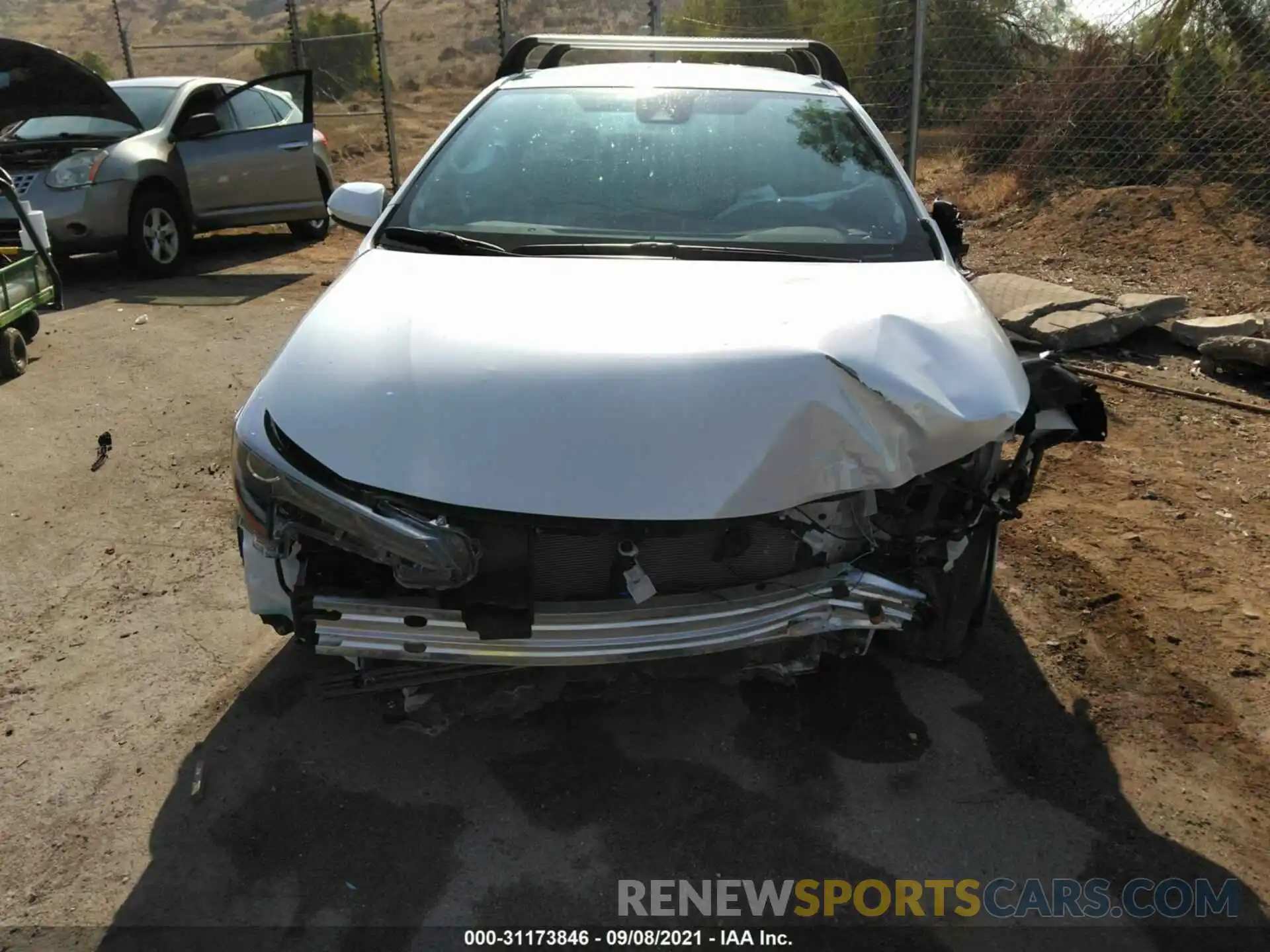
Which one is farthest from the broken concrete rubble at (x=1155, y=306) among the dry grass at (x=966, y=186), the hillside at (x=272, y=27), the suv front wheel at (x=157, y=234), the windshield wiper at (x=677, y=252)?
the hillside at (x=272, y=27)

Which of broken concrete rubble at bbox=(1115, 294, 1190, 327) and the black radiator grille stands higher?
the black radiator grille

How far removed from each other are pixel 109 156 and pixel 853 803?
8238 millimetres

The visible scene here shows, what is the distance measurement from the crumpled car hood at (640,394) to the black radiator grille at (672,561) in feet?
0.65

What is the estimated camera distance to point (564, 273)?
10.2 ft

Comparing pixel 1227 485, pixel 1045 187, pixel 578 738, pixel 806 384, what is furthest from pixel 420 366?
pixel 1045 187

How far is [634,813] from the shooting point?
2721 mm

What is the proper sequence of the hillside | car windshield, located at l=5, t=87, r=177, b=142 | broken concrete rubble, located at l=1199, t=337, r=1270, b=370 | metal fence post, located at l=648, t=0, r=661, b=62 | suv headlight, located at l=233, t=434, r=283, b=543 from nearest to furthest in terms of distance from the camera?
1. suv headlight, located at l=233, t=434, r=283, b=543
2. broken concrete rubble, located at l=1199, t=337, r=1270, b=370
3. car windshield, located at l=5, t=87, r=177, b=142
4. metal fence post, located at l=648, t=0, r=661, b=62
5. the hillside

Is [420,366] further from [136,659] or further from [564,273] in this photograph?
[136,659]

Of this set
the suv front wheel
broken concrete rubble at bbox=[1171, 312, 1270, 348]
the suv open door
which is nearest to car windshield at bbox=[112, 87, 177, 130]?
the suv open door

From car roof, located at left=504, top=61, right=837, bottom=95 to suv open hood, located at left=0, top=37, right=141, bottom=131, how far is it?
332 cm

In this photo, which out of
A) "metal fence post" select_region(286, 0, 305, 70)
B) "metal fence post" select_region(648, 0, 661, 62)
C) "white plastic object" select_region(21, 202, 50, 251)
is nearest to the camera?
"white plastic object" select_region(21, 202, 50, 251)

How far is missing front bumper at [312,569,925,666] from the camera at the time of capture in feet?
8.17

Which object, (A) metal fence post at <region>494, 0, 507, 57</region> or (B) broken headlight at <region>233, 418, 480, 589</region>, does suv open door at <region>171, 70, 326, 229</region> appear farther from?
(B) broken headlight at <region>233, 418, 480, 589</region>

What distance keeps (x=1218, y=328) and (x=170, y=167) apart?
8325mm
